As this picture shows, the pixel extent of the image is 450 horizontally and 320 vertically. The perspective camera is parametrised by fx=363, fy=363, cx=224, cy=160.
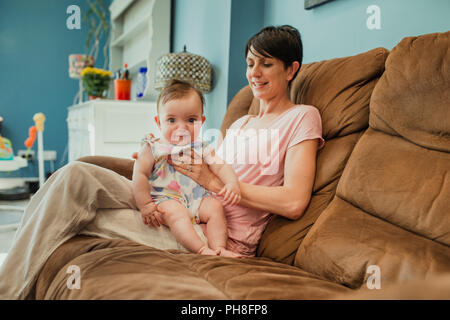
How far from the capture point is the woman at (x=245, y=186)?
37.3 inches

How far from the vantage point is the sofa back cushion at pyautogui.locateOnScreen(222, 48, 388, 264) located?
1094 millimetres

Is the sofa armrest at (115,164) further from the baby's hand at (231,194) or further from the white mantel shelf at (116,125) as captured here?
the white mantel shelf at (116,125)

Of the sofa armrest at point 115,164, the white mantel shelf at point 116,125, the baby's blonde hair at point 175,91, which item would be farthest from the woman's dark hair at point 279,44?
the white mantel shelf at point 116,125

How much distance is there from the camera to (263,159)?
1.22 metres

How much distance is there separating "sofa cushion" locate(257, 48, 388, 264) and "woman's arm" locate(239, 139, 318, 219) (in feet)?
0.12

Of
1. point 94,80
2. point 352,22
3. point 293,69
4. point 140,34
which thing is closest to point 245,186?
point 293,69

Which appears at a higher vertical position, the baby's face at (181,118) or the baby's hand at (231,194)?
the baby's face at (181,118)

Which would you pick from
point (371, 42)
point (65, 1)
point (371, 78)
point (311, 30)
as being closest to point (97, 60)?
point (65, 1)

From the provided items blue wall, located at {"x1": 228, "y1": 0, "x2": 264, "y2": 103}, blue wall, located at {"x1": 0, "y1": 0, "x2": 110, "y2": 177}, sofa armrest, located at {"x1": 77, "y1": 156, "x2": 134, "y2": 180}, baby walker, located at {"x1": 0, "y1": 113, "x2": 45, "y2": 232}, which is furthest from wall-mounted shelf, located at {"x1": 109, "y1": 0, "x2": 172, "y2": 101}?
sofa armrest, located at {"x1": 77, "y1": 156, "x2": 134, "y2": 180}

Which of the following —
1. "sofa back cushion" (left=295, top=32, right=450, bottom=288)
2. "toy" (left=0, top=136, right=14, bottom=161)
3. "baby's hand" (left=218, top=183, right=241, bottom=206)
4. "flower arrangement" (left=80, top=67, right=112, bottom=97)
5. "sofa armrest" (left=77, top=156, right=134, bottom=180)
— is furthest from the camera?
"flower arrangement" (left=80, top=67, right=112, bottom=97)

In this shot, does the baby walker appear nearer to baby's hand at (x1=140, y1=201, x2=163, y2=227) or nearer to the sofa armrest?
the sofa armrest

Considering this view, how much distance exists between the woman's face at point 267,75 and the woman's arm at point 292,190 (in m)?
0.25

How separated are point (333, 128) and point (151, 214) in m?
0.63

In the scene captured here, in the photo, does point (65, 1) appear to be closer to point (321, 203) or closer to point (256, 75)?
point (256, 75)
